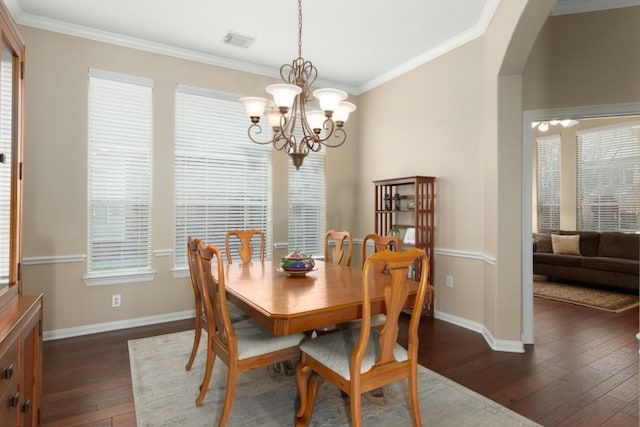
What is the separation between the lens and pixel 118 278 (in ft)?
12.1

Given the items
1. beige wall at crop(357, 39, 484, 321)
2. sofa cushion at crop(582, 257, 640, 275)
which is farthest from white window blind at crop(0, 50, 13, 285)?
sofa cushion at crop(582, 257, 640, 275)

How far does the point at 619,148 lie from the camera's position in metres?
6.14

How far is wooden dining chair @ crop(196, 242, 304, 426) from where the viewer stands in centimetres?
195

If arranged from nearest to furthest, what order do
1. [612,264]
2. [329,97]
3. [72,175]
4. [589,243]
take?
1. [329,97]
2. [72,175]
3. [612,264]
4. [589,243]

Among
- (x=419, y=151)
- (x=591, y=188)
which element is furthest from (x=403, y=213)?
(x=591, y=188)

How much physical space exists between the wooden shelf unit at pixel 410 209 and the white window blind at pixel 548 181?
4.11 meters

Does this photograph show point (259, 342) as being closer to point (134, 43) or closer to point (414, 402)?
point (414, 402)

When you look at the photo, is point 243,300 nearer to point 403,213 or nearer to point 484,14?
point 403,213

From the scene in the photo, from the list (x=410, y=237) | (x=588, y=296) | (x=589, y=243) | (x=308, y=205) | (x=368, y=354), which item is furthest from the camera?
(x=589, y=243)

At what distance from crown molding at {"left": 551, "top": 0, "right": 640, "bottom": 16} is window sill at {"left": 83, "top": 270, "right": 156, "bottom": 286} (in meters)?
4.63

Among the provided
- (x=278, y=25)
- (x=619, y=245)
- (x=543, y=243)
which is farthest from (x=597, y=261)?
(x=278, y=25)

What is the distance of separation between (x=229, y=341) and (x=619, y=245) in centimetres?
615

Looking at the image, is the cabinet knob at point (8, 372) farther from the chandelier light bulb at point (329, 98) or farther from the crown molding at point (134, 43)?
the crown molding at point (134, 43)

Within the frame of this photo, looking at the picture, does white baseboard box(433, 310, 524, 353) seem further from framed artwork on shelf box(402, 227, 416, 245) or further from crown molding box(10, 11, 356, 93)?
crown molding box(10, 11, 356, 93)
